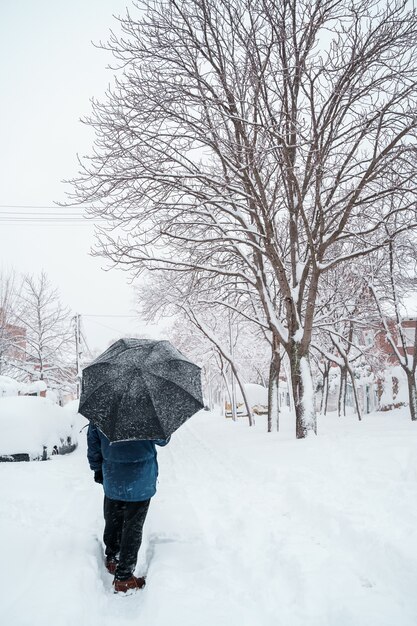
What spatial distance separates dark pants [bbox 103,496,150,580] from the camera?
10.6ft

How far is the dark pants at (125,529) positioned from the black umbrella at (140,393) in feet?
2.55

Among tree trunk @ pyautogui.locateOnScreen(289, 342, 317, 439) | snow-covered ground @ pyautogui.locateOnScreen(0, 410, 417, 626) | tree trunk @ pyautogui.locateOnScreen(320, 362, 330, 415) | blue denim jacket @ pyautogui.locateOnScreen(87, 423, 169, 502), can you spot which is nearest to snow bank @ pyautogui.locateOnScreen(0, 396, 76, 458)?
snow-covered ground @ pyautogui.locateOnScreen(0, 410, 417, 626)

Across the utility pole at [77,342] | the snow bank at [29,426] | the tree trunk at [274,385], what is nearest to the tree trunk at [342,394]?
the tree trunk at [274,385]

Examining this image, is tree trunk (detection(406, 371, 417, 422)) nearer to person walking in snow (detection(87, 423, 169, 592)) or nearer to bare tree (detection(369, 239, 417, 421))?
bare tree (detection(369, 239, 417, 421))

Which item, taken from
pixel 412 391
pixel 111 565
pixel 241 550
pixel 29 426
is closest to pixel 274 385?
pixel 412 391

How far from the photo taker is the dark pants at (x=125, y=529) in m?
3.25

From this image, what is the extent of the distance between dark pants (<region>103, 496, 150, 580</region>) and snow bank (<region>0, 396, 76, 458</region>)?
272 inches

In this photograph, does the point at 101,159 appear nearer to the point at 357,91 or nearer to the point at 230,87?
the point at 230,87

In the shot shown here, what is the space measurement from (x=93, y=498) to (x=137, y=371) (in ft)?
12.1

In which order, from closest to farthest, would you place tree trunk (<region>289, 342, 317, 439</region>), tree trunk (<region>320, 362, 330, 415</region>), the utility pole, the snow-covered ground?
1. the snow-covered ground
2. tree trunk (<region>289, 342, 317, 439</region>)
3. tree trunk (<region>320, 362, 330, 415</region>)
4. the utility pole

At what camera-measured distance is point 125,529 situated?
3.32 metres

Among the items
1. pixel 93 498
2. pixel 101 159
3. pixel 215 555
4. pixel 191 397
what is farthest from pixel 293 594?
pixel 101 159

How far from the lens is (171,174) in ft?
28.4

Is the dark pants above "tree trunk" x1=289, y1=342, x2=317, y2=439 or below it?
below
